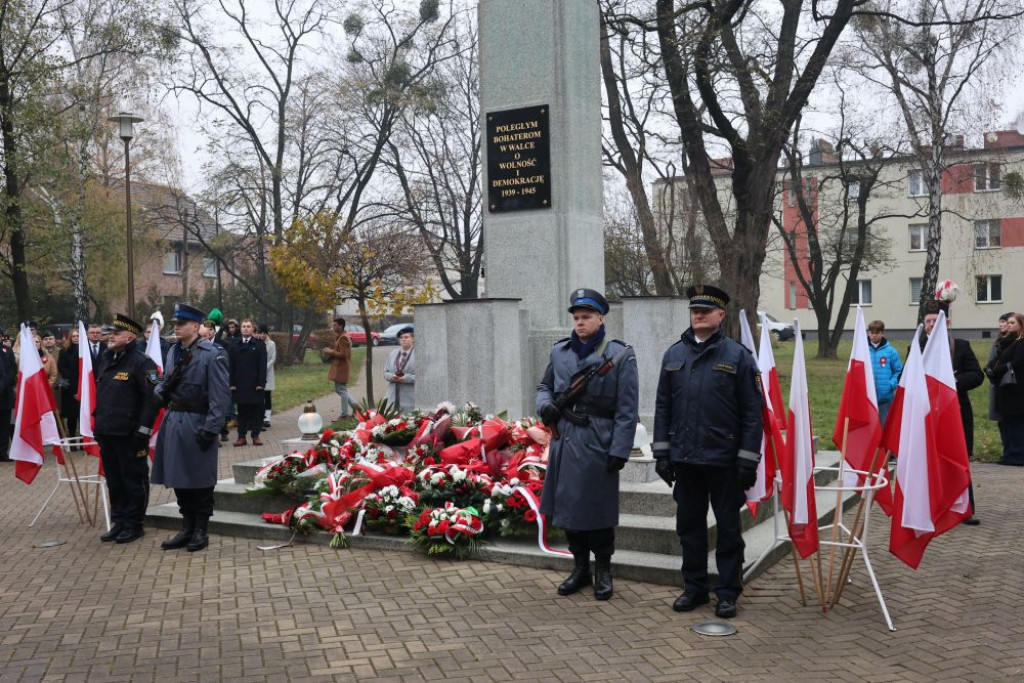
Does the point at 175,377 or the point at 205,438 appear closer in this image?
the point at 205,438

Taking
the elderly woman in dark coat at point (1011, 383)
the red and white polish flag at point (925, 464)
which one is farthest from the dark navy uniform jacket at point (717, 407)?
the elderly woman in dark coat at point (1011, 383)

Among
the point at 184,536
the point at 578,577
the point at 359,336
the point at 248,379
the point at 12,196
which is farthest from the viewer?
the point at 359,336

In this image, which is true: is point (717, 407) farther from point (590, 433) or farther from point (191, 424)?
point (191, 424)

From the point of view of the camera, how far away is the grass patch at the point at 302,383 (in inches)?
910

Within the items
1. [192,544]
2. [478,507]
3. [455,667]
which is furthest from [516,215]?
[455,667]

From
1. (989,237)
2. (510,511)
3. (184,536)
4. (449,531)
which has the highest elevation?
(989,237)

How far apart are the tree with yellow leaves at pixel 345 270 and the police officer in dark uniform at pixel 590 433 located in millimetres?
13477

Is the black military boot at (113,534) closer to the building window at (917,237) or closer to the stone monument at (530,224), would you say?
the stone monument at (530,224)

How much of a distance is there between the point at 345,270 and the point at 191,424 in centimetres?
1338

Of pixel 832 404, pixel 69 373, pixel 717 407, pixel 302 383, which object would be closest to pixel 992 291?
pixel 832 404

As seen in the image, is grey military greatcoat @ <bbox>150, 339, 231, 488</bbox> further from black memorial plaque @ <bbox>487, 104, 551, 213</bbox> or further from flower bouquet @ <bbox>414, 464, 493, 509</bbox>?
black memorial plaque @ <bbox>487, 104, 551, 213</bbox>

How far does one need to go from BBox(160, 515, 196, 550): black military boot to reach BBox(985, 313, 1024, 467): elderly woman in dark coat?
8.93m

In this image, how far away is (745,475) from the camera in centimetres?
568

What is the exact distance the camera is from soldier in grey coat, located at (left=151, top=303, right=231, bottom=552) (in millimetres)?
7688
